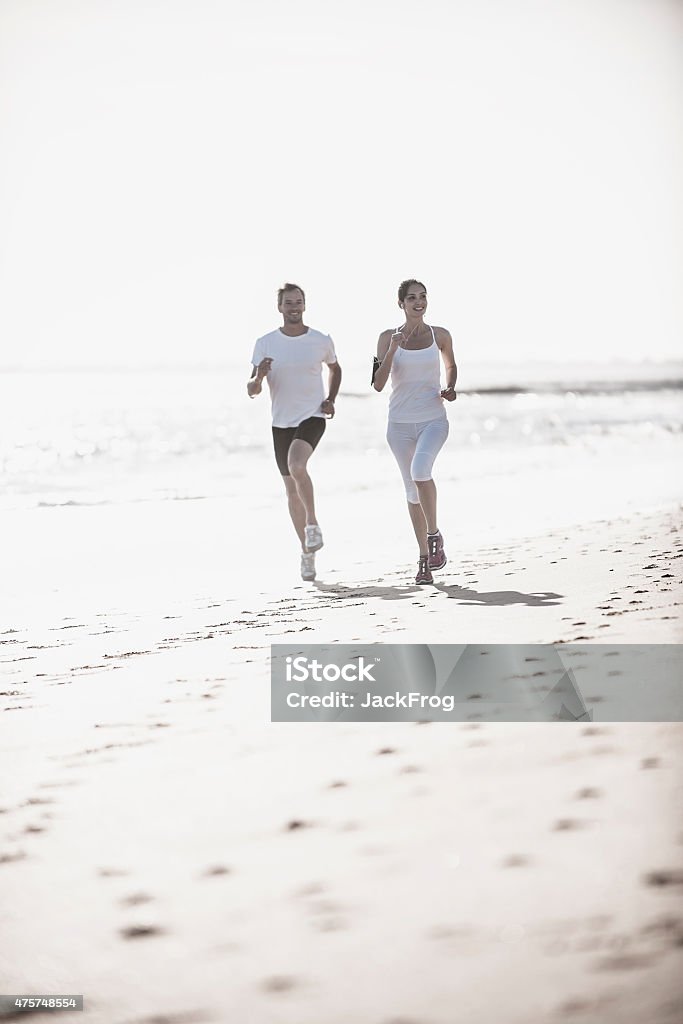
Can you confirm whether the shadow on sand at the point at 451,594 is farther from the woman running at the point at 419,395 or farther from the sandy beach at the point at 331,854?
the sandy beach at the point at 331,854

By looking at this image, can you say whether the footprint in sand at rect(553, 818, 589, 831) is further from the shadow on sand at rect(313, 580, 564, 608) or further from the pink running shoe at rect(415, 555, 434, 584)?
the pink running shoe at rect(415, 555, 434, 584)

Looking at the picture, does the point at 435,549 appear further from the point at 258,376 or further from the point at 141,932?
the point at 141,932

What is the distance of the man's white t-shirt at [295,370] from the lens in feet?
22.5

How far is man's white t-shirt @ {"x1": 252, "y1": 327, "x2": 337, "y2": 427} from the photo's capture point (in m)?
6.86

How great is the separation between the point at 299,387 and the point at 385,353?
1037mm

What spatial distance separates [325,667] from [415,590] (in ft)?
5.99

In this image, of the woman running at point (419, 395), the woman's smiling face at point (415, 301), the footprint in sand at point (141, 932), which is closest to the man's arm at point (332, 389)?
the woman running at point (419, 395)

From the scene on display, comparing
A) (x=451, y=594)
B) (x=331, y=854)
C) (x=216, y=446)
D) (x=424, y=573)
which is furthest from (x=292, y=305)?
(x=216, y=446)

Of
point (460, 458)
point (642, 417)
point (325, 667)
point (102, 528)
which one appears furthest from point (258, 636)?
point (642, 417)

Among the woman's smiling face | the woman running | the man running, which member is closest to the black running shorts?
the man running

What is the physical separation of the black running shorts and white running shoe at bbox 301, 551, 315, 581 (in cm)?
61

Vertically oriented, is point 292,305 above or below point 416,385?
above

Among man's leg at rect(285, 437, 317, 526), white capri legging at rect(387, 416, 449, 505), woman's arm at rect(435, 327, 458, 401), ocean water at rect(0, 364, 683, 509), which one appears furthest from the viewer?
ocean water at rect(0, 364, 683, 509)

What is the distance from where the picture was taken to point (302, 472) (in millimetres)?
6930
